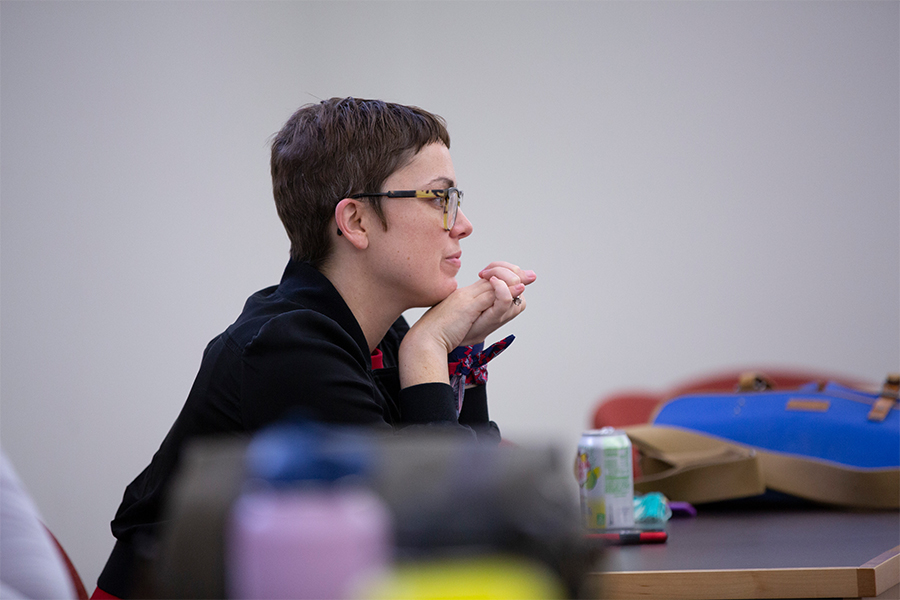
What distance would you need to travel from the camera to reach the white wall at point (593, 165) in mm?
2764

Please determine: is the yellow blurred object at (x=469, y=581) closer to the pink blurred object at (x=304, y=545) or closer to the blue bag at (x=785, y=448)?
the pink blurred object at (x=304, y=545)

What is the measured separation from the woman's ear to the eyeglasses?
0.02 m

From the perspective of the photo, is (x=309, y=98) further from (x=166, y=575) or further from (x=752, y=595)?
(x=166, y=575)

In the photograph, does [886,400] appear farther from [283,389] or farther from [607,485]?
[283,389]

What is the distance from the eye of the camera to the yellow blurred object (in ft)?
1.05

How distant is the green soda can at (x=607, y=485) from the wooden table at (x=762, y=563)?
0.24 feet

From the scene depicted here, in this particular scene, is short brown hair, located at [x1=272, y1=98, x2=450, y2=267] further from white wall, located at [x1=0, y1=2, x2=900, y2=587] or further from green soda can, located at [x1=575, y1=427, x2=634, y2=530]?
white wall, located at [x1=0, y1=2, x2=900, y2=587]

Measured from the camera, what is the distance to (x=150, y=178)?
104 inches

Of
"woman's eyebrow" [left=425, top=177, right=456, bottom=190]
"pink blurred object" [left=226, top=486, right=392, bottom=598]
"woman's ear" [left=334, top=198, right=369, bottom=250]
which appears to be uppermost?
"woman's eyebrow" [left=425, top=177, right=456, bottom=190]

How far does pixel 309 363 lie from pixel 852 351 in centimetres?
264

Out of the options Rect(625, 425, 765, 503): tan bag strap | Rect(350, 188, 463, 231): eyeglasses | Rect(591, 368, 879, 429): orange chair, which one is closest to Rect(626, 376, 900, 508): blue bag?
Rect(625, 425, 765, 503): tan bag strap

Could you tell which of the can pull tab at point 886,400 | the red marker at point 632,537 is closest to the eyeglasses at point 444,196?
the red marker at point 632,537

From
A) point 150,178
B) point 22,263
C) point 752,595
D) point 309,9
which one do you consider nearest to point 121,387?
point 22,263

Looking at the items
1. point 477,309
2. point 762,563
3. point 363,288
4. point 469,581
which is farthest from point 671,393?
point 469,581
